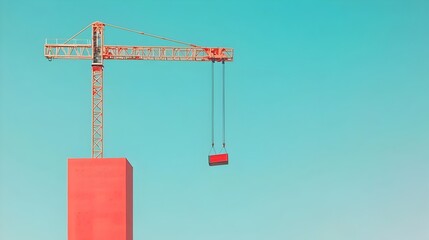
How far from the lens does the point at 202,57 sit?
8512 cm

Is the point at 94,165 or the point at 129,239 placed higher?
the point at 94,165

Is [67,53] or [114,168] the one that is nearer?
[114,168]

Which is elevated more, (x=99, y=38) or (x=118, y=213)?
(x=99, y=38)

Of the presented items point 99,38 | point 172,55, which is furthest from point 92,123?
point 172,55

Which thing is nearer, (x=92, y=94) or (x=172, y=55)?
(x=92, y=94)

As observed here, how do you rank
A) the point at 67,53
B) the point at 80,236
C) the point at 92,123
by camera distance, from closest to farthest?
the point at 80,236, the point at 92,123, the point at 67,53

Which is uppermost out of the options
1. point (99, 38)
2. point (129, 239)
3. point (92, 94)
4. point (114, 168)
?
point (99, 38)

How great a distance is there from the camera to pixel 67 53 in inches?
3159

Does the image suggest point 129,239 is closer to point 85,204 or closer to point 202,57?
point 85,204

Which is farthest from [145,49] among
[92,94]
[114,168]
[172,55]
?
[114,168]

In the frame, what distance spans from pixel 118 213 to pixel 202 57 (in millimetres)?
28705

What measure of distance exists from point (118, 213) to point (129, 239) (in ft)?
10.5

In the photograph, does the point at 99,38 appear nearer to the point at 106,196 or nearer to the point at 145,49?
the point at 145,49

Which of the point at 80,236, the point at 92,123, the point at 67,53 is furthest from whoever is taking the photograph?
the point at 67,53
